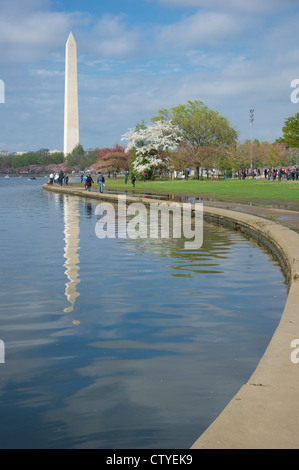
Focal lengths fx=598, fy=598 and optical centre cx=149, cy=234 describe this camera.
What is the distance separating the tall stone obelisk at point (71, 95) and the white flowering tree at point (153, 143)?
17.2m

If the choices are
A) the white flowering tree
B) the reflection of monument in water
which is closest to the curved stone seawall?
the reflection of monument in water

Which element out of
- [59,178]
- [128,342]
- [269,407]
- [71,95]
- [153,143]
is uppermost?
[71,95]

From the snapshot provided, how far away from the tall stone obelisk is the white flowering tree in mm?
17176

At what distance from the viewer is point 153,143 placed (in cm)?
9238

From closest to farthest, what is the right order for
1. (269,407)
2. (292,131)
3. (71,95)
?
(269,407) → (292,131) → (71,95)

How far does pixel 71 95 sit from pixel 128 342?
103062 millimetres

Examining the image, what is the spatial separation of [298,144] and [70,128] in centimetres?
5077

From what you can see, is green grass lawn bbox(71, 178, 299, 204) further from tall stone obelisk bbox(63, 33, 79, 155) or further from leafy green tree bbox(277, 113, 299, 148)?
tall stone obelisk bbox(63, 33, 79, 155)

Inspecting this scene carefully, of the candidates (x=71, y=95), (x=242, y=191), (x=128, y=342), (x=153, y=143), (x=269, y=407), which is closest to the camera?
(x=269, y=407)

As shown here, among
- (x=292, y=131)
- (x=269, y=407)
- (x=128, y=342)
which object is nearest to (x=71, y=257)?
(x=128, y=342)

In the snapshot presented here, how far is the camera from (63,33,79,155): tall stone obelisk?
10281 centimetres

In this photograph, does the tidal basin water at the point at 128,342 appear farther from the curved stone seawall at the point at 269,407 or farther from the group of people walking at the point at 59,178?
the group of people walking at the point at 59,178

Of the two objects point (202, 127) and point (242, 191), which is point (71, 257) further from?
point (202, 127)

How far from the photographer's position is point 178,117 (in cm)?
9669
